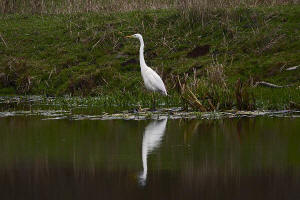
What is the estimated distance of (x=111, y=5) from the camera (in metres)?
32.4

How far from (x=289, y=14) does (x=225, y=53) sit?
11.0ft

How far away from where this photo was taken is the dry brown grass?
1060 inches

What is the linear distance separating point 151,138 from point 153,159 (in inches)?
84.0

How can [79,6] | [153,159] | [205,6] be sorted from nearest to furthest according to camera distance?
1. [153,159]
2. [205,6]
3. [79,6]

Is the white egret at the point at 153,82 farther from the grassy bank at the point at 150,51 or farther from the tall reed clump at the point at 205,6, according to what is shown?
the tall reed clump at the point at 205,6

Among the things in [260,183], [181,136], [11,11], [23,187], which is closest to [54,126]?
[181,136]

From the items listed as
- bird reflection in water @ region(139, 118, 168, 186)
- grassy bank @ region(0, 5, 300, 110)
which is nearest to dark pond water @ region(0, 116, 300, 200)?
bird reflection in water @ region(139, 118, 168, 186)

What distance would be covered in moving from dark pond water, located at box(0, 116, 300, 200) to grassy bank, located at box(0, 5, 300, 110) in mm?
4588

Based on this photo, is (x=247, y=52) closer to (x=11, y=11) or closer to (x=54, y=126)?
(x=54, y=126)

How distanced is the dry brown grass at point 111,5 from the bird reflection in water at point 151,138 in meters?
13.3

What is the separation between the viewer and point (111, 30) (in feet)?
89.7

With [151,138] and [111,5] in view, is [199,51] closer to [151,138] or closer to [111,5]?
[111,5]

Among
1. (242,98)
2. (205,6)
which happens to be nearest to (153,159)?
(242,98)

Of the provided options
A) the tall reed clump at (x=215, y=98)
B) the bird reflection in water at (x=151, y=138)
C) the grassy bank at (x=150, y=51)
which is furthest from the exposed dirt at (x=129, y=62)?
the bird reflection in water at (x=151, y=138)
